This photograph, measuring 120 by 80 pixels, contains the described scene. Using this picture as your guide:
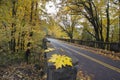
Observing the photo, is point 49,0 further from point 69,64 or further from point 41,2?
point 69,64

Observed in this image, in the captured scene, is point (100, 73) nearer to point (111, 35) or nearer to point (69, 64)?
point (69, 64)

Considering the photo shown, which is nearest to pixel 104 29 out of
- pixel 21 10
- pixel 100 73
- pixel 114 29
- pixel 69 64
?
pixel 114 29

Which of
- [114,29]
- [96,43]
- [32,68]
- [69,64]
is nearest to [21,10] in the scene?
[32,68]

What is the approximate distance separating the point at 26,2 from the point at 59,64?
49.2 feet

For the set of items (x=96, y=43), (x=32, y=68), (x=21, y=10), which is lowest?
(x=32, y=68)

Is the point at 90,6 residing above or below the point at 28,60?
above

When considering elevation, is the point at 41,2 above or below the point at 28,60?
above

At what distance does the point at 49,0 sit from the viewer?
682 inches

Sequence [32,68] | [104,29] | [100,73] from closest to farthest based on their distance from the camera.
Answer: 1. [100,73]
2. [32,68]
3. [104,29]

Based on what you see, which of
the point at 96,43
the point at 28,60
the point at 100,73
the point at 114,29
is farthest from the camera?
the point at 114,29

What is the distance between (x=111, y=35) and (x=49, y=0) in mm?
32202

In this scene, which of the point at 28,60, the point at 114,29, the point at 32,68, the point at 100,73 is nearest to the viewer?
the point at 100,73

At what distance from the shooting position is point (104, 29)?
38.5 metres

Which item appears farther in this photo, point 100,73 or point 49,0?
point 49,0
